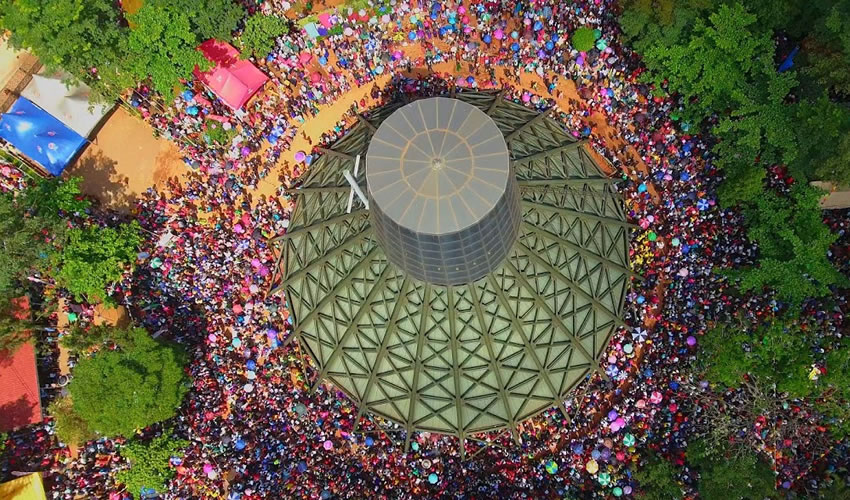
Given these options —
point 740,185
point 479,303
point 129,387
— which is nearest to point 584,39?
point 740,185

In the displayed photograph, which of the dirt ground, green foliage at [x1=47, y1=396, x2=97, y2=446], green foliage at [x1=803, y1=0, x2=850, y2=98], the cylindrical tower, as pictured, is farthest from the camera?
the dirt ground

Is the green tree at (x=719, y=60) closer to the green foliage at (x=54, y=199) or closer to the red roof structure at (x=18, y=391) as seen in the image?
the green foliage at (x=54, y=199)

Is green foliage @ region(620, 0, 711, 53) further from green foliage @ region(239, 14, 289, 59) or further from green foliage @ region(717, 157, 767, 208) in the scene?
green foliage @ region(239, 14, 289, 59)

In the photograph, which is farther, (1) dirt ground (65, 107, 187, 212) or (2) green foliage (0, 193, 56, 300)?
(1) dirt ground (65, 107, 187, 212)

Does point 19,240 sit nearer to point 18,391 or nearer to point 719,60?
point 18,391

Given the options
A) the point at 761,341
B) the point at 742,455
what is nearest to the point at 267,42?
the point at 761,341

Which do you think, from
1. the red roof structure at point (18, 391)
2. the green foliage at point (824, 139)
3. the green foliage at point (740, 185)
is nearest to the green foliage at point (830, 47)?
the green foliage at point (824, 139)

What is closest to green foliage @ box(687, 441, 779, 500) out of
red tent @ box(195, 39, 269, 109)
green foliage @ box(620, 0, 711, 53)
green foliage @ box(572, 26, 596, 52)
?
green foliage @ box(620, 0, 711, 53)
